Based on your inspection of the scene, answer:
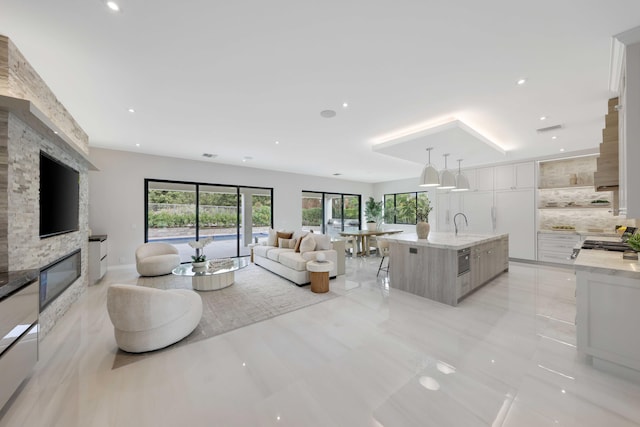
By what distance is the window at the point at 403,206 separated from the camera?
9863mm

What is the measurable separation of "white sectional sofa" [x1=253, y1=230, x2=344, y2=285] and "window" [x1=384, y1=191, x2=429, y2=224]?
6055 mm

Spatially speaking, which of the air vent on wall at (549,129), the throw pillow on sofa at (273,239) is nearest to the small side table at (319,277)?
the throw pillow on sofa at (273,239)

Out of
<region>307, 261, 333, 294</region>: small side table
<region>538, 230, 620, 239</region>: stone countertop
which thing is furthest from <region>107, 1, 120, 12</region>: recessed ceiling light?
<region>538, 230, 620, 239</region>: stone countertop

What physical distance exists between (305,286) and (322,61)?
3.59 metres

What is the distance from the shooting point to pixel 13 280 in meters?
1.87

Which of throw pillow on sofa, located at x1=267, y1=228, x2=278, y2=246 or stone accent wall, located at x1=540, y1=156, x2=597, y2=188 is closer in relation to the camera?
stone accent wall, located at x1=540, y1=156, x2=597, y2=188

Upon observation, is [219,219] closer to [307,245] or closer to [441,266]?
[307,245]

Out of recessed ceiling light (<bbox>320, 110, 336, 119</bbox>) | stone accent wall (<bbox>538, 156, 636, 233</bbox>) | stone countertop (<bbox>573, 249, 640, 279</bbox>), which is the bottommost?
stone countertop (<bbox>573, 249, 640, 279</bbox>)

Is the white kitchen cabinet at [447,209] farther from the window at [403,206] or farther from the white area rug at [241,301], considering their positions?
the white area rug at [241,301]

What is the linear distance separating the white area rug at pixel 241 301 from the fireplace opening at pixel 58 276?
3.57 ft

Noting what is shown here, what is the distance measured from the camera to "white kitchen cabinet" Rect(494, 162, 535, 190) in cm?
625

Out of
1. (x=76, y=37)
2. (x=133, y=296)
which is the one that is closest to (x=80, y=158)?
(x=76, y=37)

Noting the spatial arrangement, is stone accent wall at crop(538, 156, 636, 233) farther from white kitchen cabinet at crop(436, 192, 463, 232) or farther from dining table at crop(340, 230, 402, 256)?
dining table at crop(340, 230, 402, 256)

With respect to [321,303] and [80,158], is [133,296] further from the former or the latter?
[80,158]
